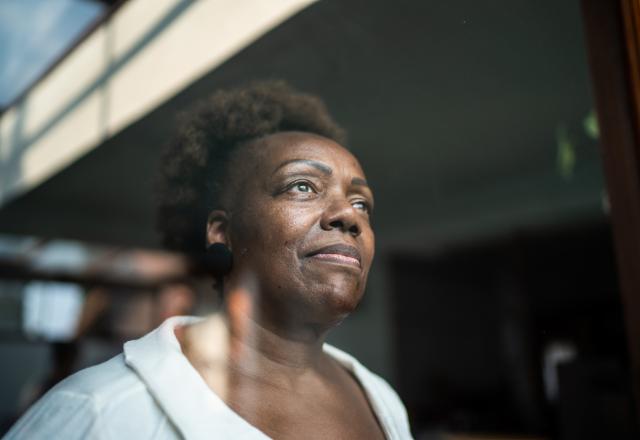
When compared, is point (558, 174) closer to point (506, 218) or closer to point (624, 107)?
point (506, 218)

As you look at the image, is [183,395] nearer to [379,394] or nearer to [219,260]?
[219,260]

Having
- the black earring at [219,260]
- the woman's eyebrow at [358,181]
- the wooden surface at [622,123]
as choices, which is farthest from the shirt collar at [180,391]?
the wooden surface at [622,123]

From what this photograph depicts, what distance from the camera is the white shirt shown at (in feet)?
2.34

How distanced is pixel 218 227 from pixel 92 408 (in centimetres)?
30

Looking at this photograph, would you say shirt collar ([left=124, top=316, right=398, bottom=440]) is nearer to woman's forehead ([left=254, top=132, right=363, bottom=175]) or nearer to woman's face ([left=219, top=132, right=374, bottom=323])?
woman's face ([left=219, top=132, right=374, bottom=323])

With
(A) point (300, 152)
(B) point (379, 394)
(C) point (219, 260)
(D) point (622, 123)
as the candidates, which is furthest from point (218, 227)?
(D) point (622, 123)

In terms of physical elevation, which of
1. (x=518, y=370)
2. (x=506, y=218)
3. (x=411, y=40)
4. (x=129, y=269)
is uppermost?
(x=411, y=40)

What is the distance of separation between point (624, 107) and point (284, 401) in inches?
34.7

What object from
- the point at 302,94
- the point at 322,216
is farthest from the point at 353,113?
the point at 322,216

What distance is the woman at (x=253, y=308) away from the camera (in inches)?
29.4

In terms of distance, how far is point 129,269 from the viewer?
923mm

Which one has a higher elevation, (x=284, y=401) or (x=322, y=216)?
(x=322, y=216)

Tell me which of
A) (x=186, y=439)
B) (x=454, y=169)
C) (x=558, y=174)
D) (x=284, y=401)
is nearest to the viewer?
(x=186, y=439)

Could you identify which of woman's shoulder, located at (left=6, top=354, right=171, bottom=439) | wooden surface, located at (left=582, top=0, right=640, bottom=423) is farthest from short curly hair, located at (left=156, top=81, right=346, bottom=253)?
wooden surface, located at (left=582, top=0, right=640, bottom=423)
